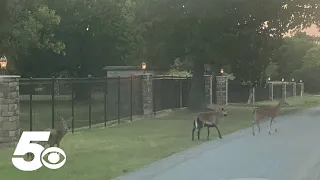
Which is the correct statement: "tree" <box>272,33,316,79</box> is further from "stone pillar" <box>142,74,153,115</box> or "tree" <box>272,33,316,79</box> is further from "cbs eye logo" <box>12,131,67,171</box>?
"cbs eye logo" <box>12,131,67,171</box>

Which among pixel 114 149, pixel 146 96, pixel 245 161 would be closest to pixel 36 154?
pixel 114 149

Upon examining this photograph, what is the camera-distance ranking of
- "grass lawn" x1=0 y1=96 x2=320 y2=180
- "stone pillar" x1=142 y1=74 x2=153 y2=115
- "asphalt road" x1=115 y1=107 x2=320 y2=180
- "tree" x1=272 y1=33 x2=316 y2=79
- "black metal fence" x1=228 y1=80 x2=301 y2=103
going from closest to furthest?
1. "asphalt road" x1=115 y1=107 x2=320 y2=180
2. "grass lawn" x1=0 y1=96 x2=320 y2=180
3. "stone pillar" x1=142 y1=74 x2=153 y2=115
4. "black metal fence" x1=228 y1=80 x2=301 y2=103
5. "tree" x1=272 y1=33 x2=316 y2=79

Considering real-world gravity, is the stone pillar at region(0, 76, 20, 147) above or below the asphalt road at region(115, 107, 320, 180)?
above

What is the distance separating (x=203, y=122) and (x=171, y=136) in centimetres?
188

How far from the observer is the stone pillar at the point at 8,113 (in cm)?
1549

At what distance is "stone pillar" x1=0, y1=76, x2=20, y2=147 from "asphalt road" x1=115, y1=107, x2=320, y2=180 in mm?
5119

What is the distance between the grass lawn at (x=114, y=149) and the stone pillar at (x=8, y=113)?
1.11 m

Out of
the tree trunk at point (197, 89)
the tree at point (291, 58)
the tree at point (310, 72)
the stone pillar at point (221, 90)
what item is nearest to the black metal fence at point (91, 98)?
the tree trunk at point (197, 89)

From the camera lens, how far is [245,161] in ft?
39.9

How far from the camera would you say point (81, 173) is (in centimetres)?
1083

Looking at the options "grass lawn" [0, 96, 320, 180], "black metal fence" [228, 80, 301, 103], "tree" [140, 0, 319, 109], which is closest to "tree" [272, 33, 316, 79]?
"black metal fence" [228, 80, 301, 103]

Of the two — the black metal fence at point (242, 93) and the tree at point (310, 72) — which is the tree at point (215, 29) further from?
the tree at point (310, 72)

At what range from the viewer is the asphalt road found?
10.4m

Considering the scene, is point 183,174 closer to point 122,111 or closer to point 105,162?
point 105,162
